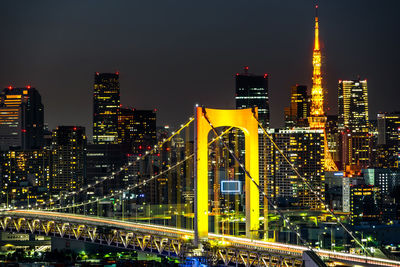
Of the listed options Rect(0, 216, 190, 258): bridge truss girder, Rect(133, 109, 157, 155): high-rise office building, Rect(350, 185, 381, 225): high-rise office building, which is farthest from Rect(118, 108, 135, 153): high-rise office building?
Rect(0, 216, 190, 258): bridge truss girder

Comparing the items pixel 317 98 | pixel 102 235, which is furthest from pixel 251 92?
pixel 102 235

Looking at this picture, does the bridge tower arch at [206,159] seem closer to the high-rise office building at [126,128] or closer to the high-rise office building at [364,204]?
the high-rise office building at [364,204]

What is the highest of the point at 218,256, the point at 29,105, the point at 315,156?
the point at 29,105

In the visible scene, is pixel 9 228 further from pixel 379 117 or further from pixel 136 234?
pixel 379 117

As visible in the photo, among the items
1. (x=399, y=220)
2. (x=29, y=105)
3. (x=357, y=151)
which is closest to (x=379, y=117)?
(x=357, y=151)

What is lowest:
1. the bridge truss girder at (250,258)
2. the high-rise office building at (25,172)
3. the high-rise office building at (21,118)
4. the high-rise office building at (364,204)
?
the bridge truss girder at (250,258)

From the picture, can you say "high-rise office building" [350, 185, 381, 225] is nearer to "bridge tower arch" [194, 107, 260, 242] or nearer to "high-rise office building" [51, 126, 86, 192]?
"high-rise office building" [51, 126, 86, 192]

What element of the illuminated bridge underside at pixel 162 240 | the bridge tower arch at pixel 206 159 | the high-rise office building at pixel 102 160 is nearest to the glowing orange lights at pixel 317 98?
the high-rise office building at pixel 102 160
